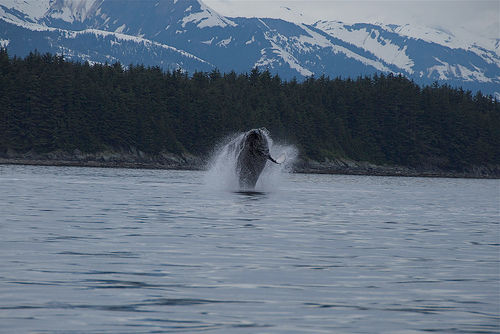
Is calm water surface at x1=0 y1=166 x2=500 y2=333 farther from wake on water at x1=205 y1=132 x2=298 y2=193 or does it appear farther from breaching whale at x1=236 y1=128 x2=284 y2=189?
wake on water at x1=205 y1=132 x2=298 y2=193

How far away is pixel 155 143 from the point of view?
15512 cm

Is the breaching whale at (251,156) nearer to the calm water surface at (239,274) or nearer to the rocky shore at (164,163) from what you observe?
the calm water surface at (239,274)

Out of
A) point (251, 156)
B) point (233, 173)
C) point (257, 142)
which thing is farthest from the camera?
point (233, 173)

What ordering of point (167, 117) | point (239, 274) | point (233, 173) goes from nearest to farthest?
point (239, 274), point (233, 173), point (167, 117)

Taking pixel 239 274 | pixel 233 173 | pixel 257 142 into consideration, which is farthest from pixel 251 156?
pixel 239 274

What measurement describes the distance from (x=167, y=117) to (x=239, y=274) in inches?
5912

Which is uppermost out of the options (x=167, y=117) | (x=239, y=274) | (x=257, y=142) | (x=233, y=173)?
(x=167, y=117)

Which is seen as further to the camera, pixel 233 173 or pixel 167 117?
pixel 167 117

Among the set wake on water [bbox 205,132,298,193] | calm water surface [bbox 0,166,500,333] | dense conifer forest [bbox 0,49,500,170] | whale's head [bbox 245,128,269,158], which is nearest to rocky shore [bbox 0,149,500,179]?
dense conifer forest [bbox 0,49,500,170]

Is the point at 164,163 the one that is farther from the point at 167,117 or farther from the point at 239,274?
the point at 239,274

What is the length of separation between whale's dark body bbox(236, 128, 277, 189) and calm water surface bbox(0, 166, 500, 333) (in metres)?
14.7

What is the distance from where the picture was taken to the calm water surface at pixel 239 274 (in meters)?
11.7

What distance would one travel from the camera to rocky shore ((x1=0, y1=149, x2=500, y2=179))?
136m

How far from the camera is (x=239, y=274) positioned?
15.8 m
